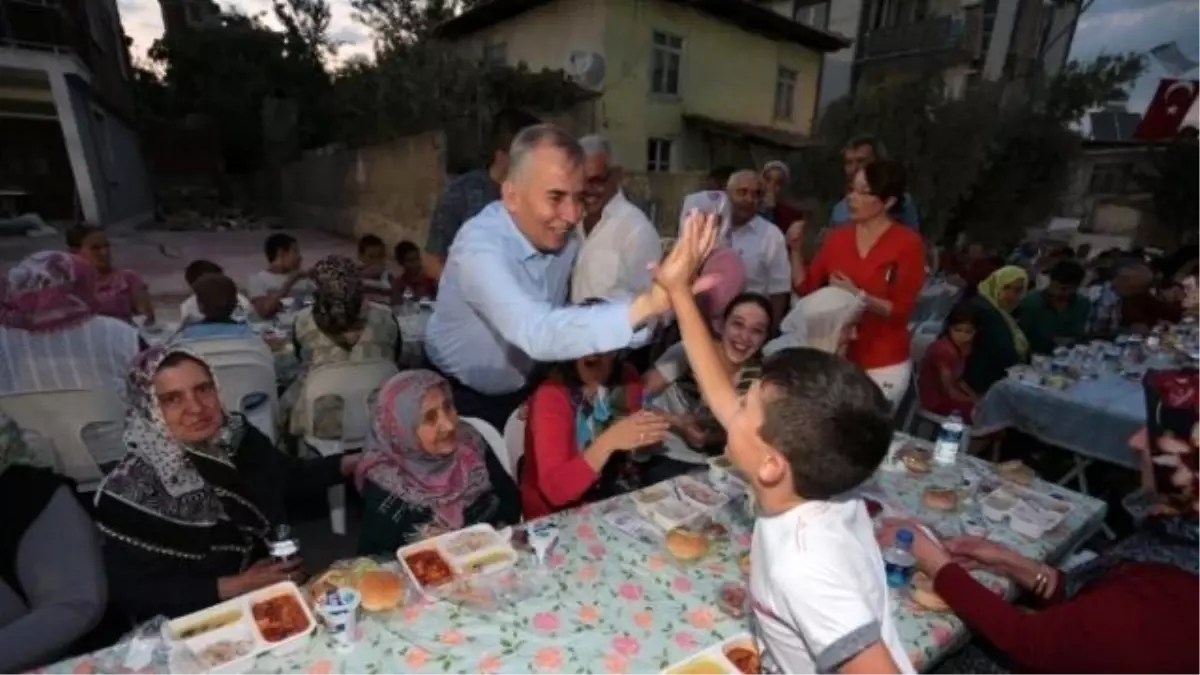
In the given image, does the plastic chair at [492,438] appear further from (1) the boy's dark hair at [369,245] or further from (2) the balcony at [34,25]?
(2) the balcony at [34,25]

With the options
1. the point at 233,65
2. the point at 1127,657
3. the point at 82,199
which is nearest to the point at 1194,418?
the point at 1127,657

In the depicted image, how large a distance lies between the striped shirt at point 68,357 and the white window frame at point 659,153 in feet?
42.1

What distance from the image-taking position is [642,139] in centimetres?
1438

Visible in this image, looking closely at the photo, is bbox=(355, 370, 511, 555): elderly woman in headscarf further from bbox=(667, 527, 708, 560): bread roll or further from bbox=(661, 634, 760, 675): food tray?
bbox=(661, 634, 760, 675): food tray

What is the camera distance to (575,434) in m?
2.48

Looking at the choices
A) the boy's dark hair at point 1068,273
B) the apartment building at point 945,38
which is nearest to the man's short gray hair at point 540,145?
the boy's dark hair at point 1068,273

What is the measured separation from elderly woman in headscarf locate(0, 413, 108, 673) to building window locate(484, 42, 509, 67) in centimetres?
1549

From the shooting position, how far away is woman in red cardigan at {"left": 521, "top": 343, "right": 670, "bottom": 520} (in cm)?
223

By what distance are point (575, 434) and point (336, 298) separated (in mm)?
1625

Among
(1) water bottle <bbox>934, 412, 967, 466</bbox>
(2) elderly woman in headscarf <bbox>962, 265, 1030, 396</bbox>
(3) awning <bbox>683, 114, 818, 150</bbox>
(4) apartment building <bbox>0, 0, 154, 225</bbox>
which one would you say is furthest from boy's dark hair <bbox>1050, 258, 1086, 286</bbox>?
(4) apartment building <bbox>0, 0, 154, 225</bbox>

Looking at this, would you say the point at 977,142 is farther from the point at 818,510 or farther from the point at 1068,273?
the point at 818,510

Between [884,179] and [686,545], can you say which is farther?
[884,179]

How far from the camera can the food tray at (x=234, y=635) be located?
1.40m

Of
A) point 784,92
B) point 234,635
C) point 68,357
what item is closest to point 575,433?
point 234,635
